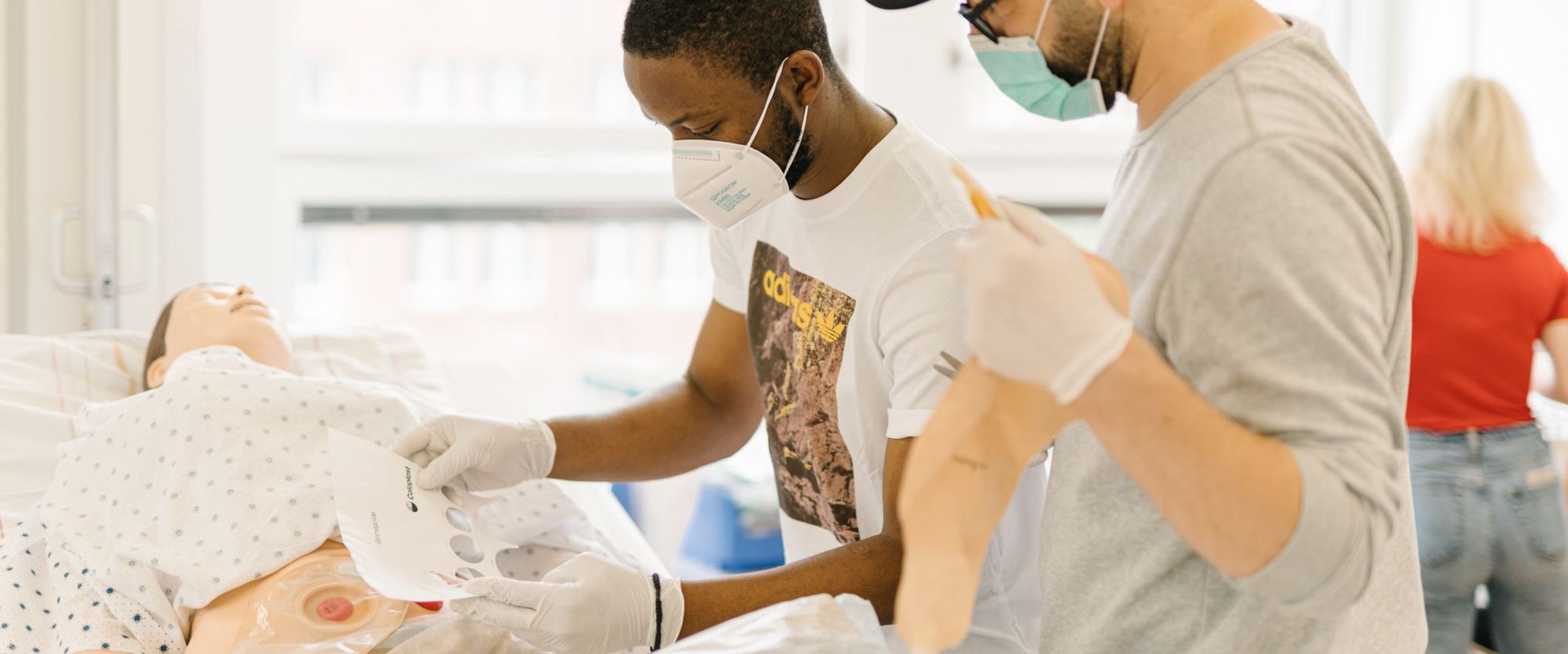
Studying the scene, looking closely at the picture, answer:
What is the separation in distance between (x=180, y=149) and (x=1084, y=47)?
86.5 inches

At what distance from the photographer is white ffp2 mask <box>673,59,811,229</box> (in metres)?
1.38

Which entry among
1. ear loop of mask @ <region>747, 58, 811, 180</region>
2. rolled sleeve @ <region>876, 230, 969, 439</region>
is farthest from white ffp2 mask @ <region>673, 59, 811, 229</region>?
rolled sleeve @ <region>876, 230, 969, 439</region>

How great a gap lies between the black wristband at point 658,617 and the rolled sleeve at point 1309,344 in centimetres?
59

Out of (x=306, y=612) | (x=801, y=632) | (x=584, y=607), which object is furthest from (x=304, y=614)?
(x=801, y=632)

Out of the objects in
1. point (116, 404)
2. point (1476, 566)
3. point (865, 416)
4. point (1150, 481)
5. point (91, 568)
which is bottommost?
point (1476, 566)

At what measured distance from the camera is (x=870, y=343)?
135cm

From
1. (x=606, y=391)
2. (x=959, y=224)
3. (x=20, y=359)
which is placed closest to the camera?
(x=959, y=224)

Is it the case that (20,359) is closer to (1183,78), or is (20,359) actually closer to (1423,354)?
(1183,78)

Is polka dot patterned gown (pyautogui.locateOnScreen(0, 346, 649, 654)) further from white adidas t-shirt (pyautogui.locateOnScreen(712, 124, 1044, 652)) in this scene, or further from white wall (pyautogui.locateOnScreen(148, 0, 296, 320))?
white wall (pyautogui.locateOnScreen(148, 0, 296, 320))

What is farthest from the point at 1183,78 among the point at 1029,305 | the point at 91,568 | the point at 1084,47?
the point at 91,568

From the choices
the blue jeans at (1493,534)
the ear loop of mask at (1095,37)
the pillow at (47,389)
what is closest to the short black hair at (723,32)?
the ear loop of mask at (1095,37)

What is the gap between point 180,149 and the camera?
2568mm

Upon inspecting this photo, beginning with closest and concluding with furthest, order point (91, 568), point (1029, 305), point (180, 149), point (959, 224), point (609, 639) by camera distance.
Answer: point (1029, 305), point (609, 639), point (959, 224), point (91, 568), point (180, 149)

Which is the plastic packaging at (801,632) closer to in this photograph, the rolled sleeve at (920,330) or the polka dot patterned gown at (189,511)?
the rolled sleeve at (920,330)
